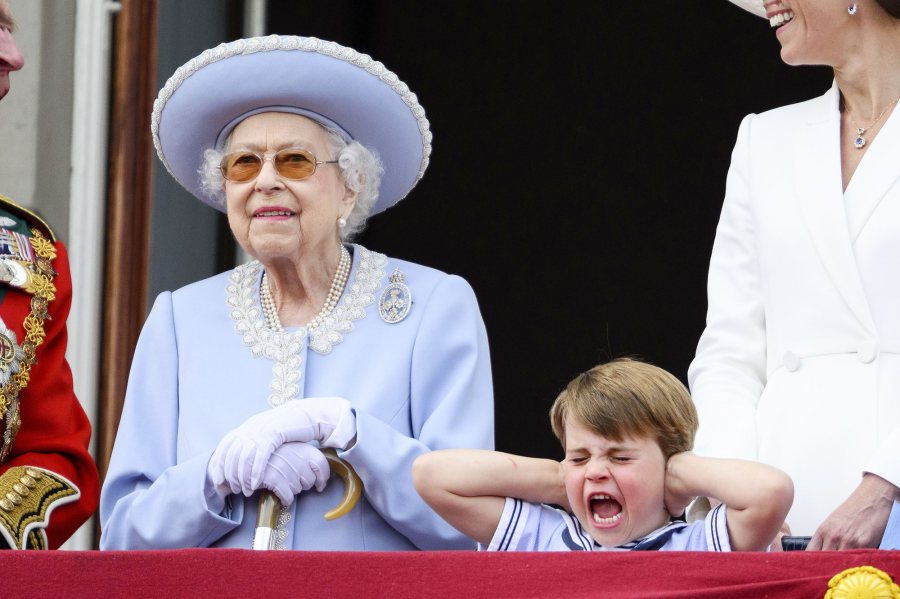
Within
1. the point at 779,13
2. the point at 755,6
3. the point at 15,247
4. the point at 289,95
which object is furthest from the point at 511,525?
the point at 755,6

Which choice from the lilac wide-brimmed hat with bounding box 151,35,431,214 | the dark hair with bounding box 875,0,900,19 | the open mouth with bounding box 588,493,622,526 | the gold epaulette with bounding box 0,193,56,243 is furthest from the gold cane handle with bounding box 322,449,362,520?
the dark hair with bounding box 875,0,900,19

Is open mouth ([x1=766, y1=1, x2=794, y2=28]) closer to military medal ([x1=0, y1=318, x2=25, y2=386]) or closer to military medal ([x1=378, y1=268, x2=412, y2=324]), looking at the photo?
military medal ([x1=378, y1=268, x2=412, y2=324])

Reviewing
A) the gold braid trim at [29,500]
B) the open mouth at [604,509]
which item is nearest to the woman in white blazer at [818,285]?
the open mouth at [604,509]

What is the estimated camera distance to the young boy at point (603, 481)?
2.80 meters

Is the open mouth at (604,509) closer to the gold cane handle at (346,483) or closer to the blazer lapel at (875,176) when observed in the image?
the gold cane handle at (346,483)

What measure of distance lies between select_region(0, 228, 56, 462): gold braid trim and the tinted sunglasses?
41cm

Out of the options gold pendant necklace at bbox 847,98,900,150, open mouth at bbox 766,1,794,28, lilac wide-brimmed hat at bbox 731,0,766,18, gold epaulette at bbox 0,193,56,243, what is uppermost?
lilac wide-brimmed hat at bbox 731,0,766,18

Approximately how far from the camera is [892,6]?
10.2 feet

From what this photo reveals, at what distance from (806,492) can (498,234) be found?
2.97m

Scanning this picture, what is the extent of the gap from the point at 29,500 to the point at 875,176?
1.55 m

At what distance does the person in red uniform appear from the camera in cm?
314

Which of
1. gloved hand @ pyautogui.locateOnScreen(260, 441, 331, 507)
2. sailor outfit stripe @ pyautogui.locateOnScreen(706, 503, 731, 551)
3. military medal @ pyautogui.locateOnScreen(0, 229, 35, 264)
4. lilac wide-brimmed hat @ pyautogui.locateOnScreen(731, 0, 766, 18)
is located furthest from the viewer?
lilac wide-brimmed hat @ pyautogui.locateOnScreen(731, 0, 766, 18)

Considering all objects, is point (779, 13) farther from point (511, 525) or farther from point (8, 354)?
point (8, 354)

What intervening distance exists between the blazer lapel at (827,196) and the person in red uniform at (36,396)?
54.7 inches
